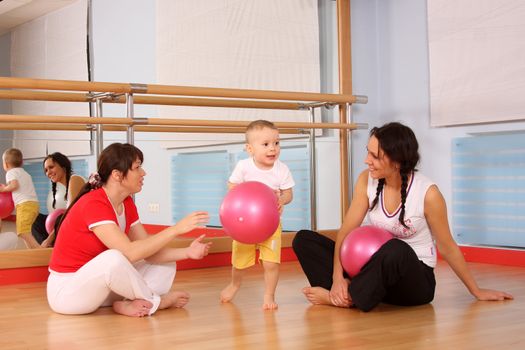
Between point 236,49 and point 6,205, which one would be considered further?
point 236,49

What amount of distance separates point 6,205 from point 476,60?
8.86 ft

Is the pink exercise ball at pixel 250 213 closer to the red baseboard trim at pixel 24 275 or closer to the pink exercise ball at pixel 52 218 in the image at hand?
the pink exercise ball at pixel 52 218

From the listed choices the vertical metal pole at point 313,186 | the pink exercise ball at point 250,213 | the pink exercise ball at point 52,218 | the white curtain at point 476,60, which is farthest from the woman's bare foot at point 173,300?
the white curtain at point 476,60

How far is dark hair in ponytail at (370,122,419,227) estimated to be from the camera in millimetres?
2662

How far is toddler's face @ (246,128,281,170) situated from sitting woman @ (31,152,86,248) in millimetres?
1179

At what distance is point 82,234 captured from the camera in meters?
2.74

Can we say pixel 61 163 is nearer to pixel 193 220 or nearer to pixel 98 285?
pixel 98 285

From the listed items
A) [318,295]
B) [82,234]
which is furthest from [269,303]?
[82,234]

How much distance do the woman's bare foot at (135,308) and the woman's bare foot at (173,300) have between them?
0.11 metres

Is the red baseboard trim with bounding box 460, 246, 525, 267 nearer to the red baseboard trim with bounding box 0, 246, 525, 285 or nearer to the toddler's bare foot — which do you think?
the red baseboard trim with bounding box 0, 246, 525, 285

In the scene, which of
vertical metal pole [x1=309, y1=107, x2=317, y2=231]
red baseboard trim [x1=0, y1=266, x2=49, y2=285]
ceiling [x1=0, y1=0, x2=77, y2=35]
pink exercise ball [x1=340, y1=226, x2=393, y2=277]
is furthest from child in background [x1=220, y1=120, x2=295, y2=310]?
ceiling [x1=0, y1=0, x2=77, y2=35]

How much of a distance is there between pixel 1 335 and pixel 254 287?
4.29 ft

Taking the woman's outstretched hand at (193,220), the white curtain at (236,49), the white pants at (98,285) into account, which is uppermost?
the white curtain at (236,49)

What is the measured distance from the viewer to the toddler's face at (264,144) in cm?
293
